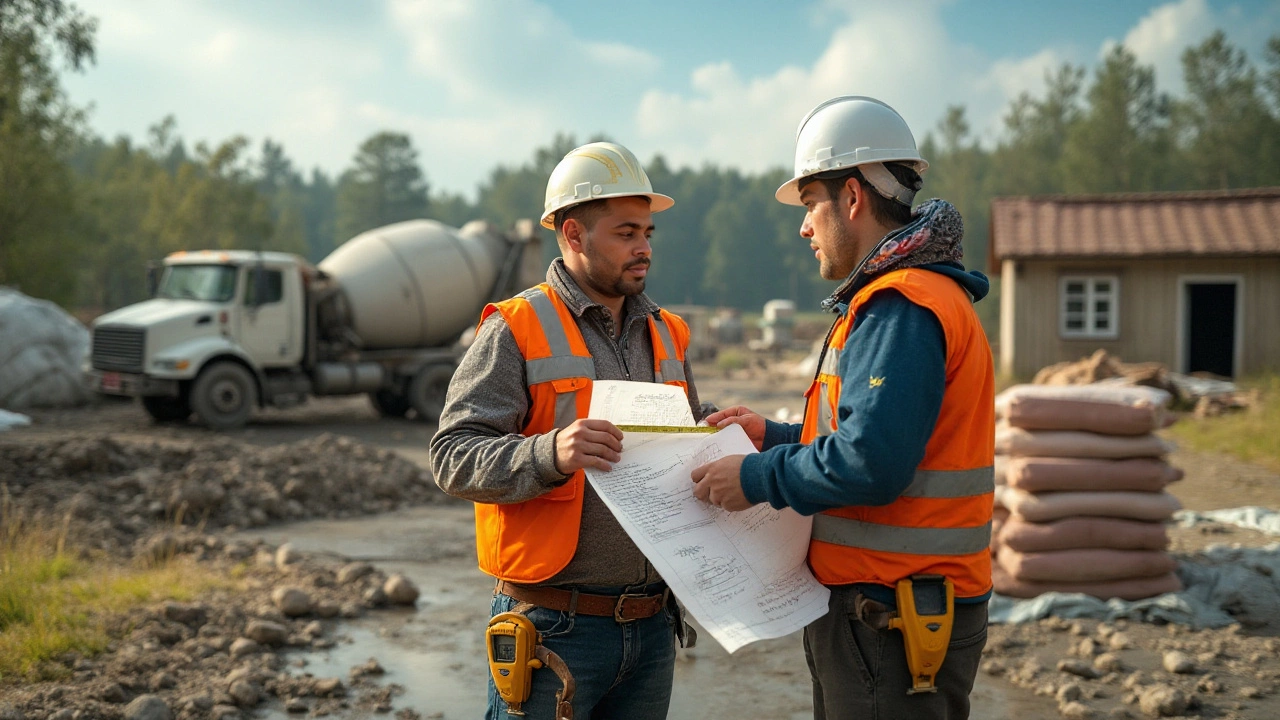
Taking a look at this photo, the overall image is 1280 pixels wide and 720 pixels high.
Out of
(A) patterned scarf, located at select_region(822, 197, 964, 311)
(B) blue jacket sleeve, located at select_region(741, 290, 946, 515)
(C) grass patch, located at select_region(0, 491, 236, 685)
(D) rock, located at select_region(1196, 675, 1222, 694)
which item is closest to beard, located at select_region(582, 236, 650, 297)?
(A) patterned scarf, located at select_region(822, 197, 964, 311)

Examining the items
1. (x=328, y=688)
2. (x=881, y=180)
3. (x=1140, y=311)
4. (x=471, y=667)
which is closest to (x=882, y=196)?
(x=881, y=180)

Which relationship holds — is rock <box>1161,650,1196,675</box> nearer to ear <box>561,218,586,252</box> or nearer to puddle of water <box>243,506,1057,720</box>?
puddle of water <box>243,506,1057,720</box>

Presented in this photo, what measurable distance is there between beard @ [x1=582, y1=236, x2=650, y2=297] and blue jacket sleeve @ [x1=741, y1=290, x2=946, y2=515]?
726mm

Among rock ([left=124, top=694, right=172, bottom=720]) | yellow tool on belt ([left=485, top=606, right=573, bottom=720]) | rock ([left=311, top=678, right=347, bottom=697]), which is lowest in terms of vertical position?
rock ([left=311, top=678, right=347, bottom=697])

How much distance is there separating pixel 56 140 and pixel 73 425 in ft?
60.4

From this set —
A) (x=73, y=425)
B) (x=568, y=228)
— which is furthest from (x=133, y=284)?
(x=568, y=228)

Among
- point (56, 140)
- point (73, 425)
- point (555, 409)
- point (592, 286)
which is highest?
point (56, 140)

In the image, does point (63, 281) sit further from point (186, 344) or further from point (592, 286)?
point (592, 286)

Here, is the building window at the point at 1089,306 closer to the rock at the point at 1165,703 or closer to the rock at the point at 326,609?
the rock at the point at 1165,703

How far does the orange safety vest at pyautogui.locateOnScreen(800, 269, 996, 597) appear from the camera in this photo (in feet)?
7.04

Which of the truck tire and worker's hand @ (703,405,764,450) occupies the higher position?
worker's hand @ (703,405,764,450)

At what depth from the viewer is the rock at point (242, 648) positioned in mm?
5141

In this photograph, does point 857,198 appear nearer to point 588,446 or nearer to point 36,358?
point 588,446

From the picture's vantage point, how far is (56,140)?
29516 mm
